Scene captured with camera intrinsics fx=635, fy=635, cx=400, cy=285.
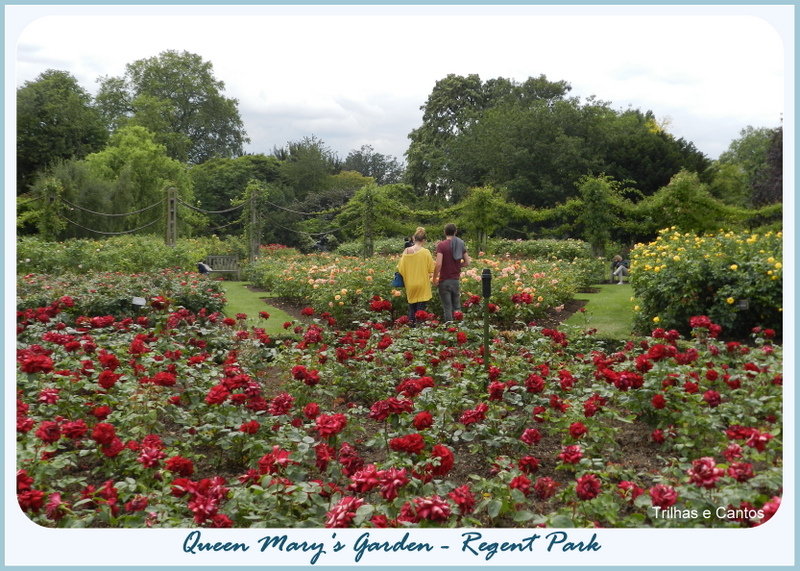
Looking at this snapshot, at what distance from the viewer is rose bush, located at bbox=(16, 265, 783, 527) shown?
2154 millimetres

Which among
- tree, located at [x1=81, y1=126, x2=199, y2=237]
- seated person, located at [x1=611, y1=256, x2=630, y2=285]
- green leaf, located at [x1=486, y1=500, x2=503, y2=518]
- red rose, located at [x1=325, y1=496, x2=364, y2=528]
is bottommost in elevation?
green leaf, located at [x1=486, y1=500, x2=503, y2=518]

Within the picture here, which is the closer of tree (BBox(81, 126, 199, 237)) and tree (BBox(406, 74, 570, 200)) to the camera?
tree (BBox(81, 126, 199, 237))

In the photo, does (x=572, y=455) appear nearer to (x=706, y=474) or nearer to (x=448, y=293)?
(x=706, y=474)

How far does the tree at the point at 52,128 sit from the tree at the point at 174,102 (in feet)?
19.0

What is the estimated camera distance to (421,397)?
3.46m

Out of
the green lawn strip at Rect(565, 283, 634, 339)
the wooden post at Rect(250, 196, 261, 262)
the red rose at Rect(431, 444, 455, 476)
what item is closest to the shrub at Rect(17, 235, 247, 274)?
the wooden post at Rect(250, 196, 261, 262)

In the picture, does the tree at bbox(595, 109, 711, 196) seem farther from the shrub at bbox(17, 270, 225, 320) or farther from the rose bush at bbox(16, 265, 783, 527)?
the rose bush at bbox(16, 265, 783, 527)

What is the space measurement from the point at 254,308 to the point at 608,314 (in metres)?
5.36

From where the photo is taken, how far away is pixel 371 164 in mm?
43469

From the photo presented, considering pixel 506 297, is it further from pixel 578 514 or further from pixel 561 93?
pixel 561 93

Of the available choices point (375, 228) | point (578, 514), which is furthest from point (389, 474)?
point (375, 228)

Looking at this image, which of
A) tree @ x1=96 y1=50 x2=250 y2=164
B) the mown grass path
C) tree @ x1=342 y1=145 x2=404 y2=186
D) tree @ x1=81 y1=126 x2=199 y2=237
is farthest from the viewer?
tree @ x1=342 y1=145 x2=404 y2=186

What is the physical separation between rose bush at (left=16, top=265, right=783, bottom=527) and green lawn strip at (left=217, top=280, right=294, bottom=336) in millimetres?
2627

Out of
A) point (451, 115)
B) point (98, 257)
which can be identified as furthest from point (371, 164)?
point (98, 257)
